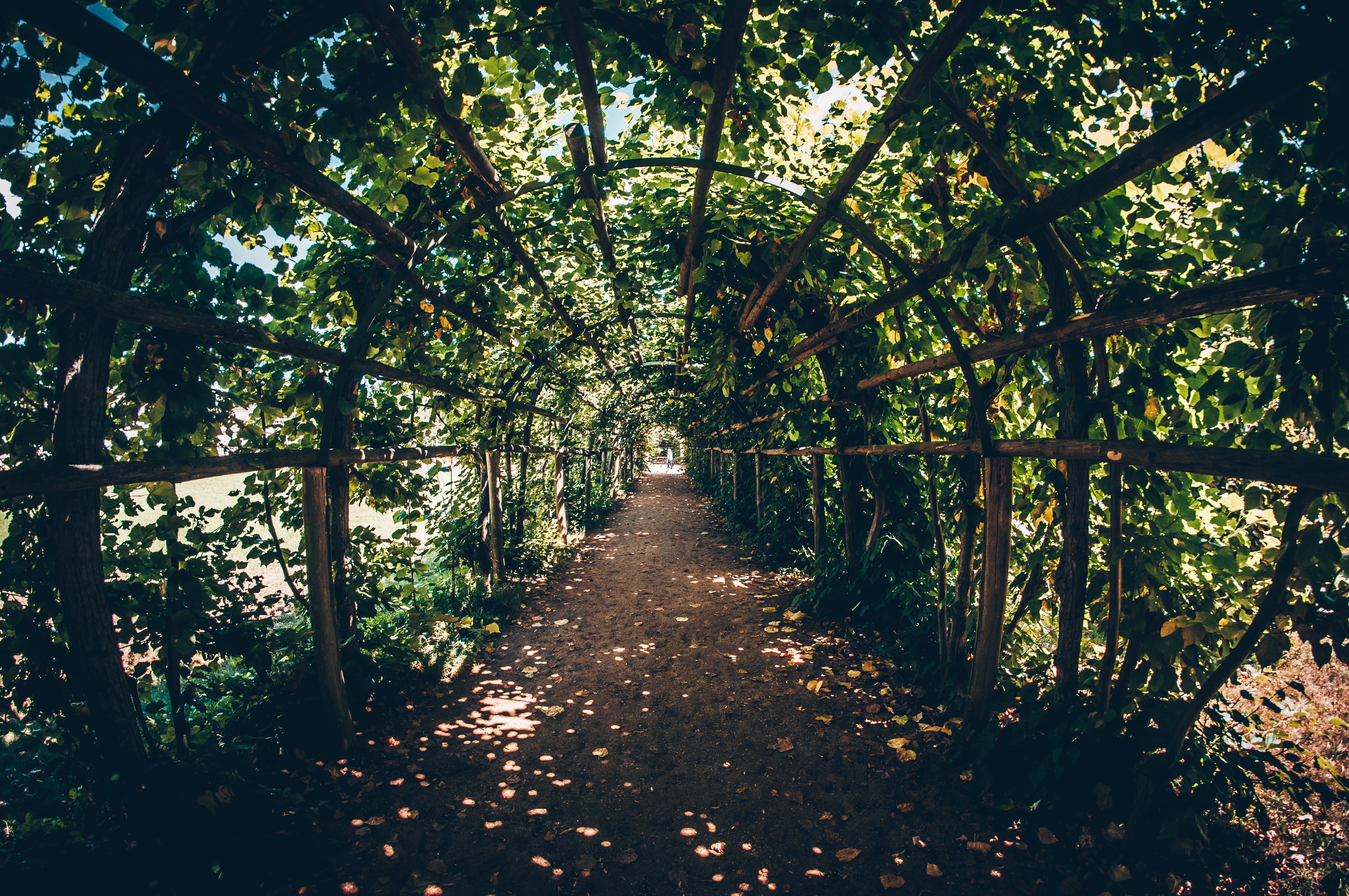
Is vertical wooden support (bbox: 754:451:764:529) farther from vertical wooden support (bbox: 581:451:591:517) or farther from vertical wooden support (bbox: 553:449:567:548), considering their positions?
vertical wooden support (bbox: 581:451:591:517)

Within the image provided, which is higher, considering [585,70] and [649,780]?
[585,70]

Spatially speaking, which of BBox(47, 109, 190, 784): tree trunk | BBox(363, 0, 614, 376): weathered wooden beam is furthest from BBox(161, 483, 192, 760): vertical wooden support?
BBox(363, 0, 614, 376): weathered wooden beam

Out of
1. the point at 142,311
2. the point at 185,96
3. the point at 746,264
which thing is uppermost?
the point at 746,264

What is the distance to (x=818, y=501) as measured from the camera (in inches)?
268

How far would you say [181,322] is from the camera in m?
2.15

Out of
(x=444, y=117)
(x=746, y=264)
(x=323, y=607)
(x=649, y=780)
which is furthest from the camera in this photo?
(x=746, y=264)

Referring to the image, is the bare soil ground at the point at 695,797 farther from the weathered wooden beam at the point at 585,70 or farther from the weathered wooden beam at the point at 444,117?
the weathered wooden beam at the point at 585,70

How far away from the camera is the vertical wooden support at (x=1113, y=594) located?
242cm

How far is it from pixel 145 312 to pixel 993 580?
430cm

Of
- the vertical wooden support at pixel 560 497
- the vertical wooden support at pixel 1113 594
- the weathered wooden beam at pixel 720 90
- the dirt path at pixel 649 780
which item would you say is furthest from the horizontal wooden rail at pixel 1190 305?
the vertical wooden support at pixel 560 497

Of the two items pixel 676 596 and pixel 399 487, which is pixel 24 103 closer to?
pixel 399 487

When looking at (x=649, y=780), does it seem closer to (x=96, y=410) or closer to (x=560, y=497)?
(x=96, y=410)

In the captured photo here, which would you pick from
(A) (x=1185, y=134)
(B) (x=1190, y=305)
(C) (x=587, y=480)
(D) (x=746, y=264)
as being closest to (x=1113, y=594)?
(B) (x=1190, y=305)

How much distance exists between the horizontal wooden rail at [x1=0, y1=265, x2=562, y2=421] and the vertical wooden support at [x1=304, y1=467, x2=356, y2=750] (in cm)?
77
